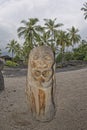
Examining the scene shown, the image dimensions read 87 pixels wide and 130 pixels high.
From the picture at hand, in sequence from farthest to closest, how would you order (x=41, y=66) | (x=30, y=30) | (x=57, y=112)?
(x=30, y=30)
(x=57, y=112)
(x=41, y=66)

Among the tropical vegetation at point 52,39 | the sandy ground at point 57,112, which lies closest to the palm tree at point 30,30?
the tropical vegetation at point 52,39

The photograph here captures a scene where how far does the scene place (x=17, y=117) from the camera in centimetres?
1370

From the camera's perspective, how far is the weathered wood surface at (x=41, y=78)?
30.0 ft

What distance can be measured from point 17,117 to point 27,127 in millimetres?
1278

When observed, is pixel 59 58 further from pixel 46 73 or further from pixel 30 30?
pixel 46 73

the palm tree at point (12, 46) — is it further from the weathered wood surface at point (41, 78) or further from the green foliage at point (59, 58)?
the weathered wood surface at point (41, 78)

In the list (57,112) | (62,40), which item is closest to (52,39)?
(62,40)

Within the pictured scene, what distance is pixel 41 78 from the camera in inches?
360

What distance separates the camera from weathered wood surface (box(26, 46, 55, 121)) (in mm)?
9141

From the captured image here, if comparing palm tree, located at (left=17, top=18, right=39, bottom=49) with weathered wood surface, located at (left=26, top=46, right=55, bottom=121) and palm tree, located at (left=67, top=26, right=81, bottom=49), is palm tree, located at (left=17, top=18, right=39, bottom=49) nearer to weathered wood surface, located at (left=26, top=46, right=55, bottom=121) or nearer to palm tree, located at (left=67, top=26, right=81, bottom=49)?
palm tree, located at (left=67, top=26, right=81, bottom=49)

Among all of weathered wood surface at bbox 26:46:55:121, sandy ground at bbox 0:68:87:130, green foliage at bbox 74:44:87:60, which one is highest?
weathered wood surface at bbox 26:46:55:121

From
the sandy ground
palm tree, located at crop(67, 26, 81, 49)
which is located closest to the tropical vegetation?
palm tree, located at crop(67, 26, 81, 49)

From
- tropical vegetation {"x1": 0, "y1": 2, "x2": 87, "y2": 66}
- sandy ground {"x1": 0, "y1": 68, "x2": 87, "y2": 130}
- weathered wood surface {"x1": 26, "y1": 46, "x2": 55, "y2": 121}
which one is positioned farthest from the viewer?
tropical vegetation {"x1": 0, "y1": 2, "x2": 87, "y2": 66}

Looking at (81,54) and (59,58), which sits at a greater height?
(81,54)
